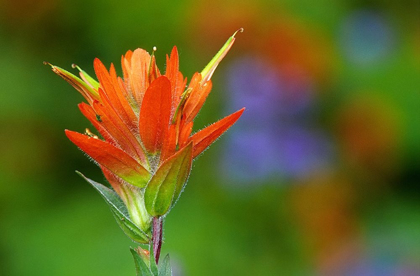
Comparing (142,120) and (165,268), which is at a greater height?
(142,120)

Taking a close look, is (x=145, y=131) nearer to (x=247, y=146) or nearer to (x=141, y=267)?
(x=141, y=267)

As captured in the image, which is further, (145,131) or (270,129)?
(270,129)

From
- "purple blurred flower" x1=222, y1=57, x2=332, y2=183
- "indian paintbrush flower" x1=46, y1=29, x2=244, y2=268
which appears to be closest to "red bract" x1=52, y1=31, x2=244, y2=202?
"indian paintbrush flower" x1=46, y1=29, x2=244, y2=268

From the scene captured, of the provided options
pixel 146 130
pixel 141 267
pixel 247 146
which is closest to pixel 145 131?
pixel 146 130

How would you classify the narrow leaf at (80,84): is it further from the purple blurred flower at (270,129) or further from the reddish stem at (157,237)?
the purple blurred flower at (270,129)

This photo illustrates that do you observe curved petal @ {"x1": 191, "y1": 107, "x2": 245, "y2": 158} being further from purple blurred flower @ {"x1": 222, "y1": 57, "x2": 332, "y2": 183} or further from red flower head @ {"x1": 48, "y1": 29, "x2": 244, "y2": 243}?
purple blurred flower @ {"x1": 222, "y1": 57, "x2": 332, "y2": 183}

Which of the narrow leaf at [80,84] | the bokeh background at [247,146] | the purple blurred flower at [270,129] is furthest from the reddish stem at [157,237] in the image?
the purple blurred flower at [270,129]

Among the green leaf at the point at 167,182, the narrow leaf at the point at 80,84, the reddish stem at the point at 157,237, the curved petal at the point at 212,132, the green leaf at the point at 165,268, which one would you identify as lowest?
the green leaf at the point at 165,268
